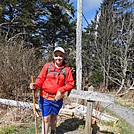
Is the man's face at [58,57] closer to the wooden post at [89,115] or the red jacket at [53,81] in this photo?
the red jacket at [53,81]

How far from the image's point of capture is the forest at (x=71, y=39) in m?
5.88

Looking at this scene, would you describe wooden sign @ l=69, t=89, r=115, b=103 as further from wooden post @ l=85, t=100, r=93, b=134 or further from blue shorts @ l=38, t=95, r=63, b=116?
blue shorts @ l=38, t=95, r=63, b=116

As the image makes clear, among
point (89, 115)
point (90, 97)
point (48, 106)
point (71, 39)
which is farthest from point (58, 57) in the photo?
point (71, 39)

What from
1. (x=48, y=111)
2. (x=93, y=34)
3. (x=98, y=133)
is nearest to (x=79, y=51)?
(x=98, y=133)

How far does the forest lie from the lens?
588cm

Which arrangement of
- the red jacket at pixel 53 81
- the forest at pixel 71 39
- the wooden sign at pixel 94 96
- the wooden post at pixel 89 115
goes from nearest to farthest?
1. the red jacket at pixel 53 81
2. the wooden sign at pixel 94 96
3. the wooden post at pixel 89 115
4. the forest at pixel 71 39

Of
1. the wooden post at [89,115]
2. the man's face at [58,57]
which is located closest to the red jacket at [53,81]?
the man's face at [58,57]

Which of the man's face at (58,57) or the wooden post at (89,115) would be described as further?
the wooden post at (89,115)

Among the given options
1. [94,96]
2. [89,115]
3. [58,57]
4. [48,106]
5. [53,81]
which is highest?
[58,57]

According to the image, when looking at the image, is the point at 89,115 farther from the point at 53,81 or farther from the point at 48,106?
the point at 53,81

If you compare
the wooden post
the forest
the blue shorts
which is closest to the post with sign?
the wooden post

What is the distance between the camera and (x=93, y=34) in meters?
10.6

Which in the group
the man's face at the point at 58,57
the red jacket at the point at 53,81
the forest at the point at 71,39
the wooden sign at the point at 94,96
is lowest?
the wooden sign at the point at 94,96

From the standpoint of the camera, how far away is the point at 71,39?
11.2 m
